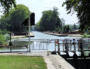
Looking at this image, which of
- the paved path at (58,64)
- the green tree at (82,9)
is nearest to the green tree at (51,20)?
the green tree at (82,9)

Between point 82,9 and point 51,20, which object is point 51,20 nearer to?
point 51,20

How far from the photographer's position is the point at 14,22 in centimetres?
9800

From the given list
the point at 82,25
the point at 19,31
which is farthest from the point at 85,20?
the point at 19,31

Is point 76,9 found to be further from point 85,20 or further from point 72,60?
point 72,60

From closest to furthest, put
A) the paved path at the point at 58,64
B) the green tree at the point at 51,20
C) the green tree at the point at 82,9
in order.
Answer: the paved path at the point at 58,64
the green tree at the point at 82,9
the green tree at the point at 51,20

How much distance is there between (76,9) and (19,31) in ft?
A: 245

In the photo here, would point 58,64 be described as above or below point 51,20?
below

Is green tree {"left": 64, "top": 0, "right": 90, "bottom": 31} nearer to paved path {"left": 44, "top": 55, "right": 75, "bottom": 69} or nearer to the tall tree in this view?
paved path {"left": 44, "top": 55, "right": 75, "bottom": 69}

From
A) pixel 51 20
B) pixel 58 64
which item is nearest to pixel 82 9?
pixel 58 64

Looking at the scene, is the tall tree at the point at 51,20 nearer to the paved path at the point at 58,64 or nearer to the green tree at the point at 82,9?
the green tree at the point at 82,9

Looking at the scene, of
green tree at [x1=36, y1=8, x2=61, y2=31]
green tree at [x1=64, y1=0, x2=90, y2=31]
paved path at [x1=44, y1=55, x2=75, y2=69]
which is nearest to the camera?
paved path at [x1=44, y1=55, x2=75, y2=69]

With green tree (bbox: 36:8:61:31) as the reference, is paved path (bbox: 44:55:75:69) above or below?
below

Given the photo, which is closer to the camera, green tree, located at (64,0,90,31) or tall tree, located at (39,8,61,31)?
green tree, located at (64,0,90,31)

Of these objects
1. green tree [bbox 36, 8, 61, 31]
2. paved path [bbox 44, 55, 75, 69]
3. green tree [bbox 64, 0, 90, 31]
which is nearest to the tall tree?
green tree [bbox 36, 8, 61, 31]
